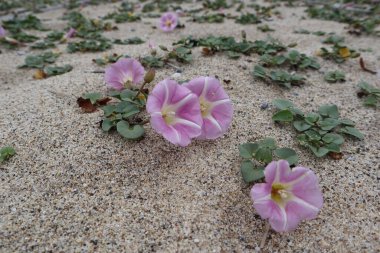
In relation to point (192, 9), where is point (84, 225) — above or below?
above

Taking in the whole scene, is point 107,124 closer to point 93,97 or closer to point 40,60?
point 93,97

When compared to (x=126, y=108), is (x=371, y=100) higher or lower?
lower

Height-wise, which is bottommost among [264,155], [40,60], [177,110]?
[40,60]

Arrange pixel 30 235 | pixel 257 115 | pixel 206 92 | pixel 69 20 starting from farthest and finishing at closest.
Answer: pixel 69 20
pixel 257 115
pixel 206 92
pixel 30 235

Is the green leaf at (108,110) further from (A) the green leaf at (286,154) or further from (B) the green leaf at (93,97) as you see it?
(A) the green leaf at (286,154)

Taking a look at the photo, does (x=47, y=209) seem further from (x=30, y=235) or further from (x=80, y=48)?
(x=80, y=48)

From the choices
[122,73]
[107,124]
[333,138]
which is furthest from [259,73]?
[107,124]

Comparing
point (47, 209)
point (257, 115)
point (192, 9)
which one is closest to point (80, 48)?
point (257, 115)

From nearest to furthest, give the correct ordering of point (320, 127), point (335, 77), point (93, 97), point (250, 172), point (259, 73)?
1. point (250, 172)
2. point (320, 127)
3. point (93, 97)
4. point (259, 73)
5. point (335, 77)
